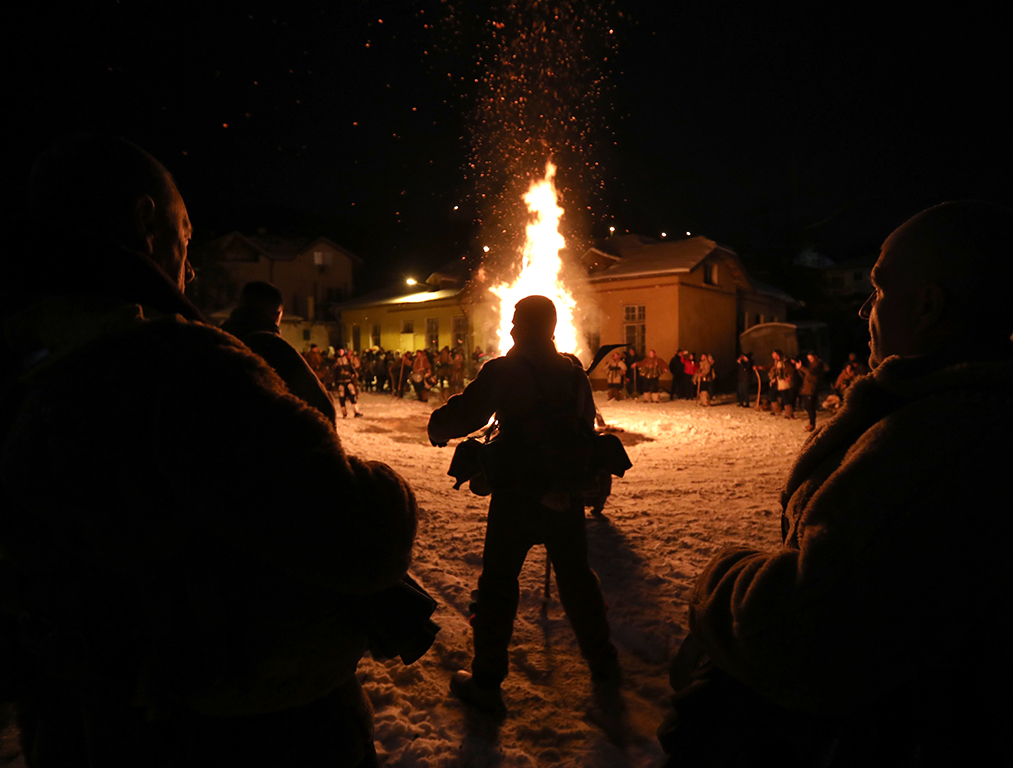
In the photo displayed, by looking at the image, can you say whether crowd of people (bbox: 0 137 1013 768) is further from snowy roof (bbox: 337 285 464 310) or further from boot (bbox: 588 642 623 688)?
snowy roof (bbox: 337 285 464 310)

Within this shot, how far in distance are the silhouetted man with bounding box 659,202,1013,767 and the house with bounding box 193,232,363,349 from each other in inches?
1384

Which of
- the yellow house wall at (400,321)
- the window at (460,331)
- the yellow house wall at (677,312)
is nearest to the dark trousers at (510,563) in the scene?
the yellow house wall at (677,312)

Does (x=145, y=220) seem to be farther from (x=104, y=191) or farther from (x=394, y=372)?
(x=394, y=372)

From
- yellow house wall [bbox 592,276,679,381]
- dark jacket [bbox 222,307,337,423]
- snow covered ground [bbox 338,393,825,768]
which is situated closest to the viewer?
snow covered ground [bbox 338,393,825,768]

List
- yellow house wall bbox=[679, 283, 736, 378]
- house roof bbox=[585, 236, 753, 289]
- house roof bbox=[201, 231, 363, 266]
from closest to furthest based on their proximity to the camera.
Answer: house roof bbox=[585, 236, 753, 289]
yellow house wall bbox=[679, 283, 736, 378]
house roof bbox=[201, 231, 363, 266]

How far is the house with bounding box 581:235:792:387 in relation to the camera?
69.9 feet

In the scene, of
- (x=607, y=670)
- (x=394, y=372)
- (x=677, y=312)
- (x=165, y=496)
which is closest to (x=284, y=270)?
(x=394, y=372)

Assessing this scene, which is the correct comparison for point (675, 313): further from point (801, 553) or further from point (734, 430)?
point (801, 553)

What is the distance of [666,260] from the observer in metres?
22.3

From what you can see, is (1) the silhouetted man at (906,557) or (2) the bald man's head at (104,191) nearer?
(1) the silhouetted man at (906,557)

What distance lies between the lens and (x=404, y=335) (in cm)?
3045

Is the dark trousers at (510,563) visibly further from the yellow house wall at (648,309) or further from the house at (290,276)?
the house at (290,276)

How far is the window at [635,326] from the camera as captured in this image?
22.0 metres

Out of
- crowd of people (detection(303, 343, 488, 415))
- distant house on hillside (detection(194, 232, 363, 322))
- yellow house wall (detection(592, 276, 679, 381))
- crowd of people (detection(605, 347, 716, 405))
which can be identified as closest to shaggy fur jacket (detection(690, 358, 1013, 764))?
crowd of people (detection(303, 343, 488, 415))
